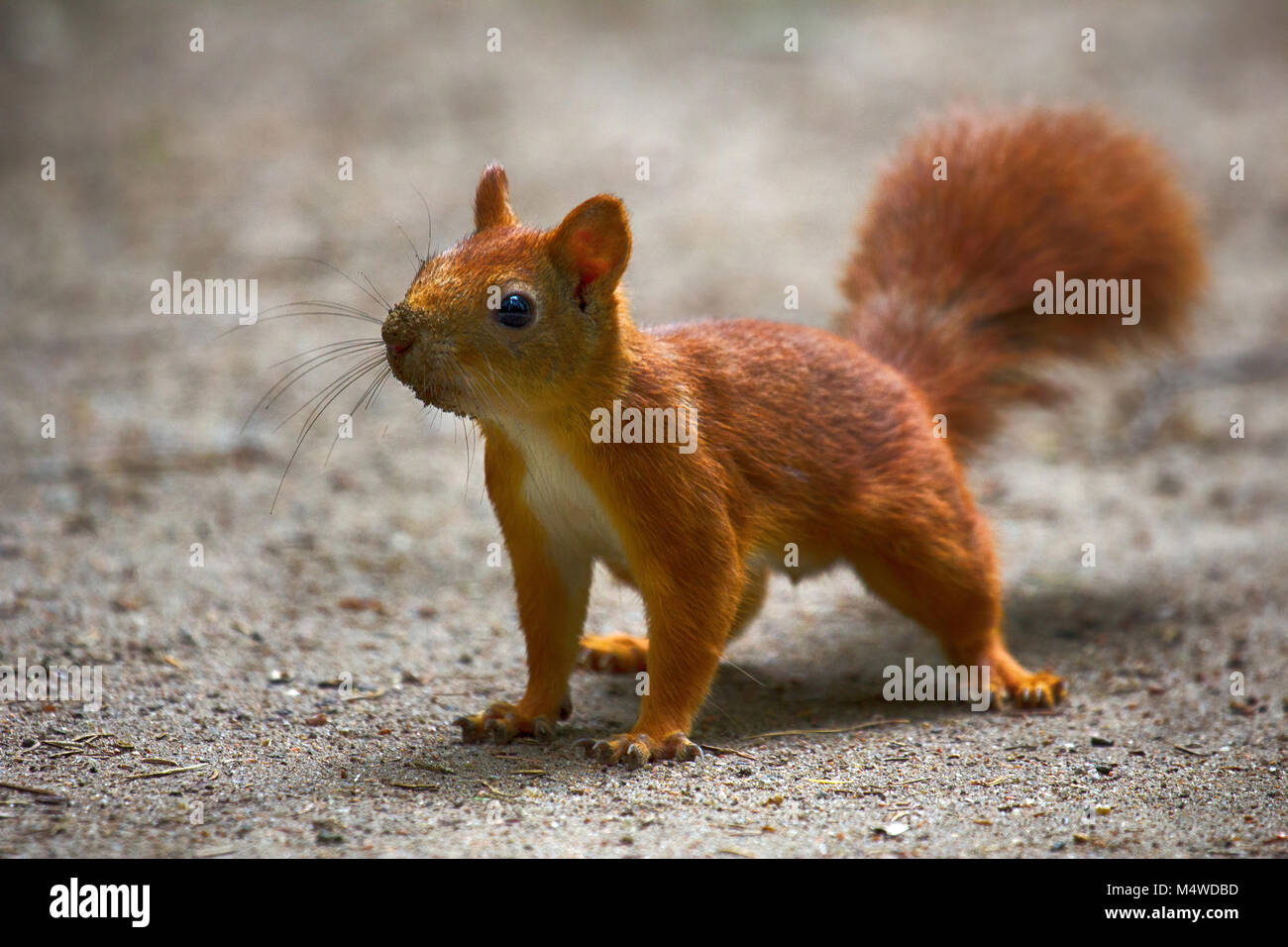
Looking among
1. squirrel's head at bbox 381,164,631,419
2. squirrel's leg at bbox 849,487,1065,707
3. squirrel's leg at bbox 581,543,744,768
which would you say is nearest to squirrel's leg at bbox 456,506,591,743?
squirrel's leg at bbox 581,543,744,768

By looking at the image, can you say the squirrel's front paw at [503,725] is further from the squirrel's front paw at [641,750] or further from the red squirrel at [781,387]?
the squirrel's front paw at [641,750]

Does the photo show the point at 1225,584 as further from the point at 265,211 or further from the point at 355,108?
the point at 355,108

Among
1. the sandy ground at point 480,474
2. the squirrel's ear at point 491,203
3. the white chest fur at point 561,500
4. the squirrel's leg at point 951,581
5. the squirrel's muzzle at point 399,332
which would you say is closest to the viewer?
the squirrel's muzzle at point 399,332

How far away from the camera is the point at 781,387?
453 cm

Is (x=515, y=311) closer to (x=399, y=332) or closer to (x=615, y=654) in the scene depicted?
(x=399, y=332)

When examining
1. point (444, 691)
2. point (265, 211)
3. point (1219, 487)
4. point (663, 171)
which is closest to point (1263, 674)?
point (1219, 487)

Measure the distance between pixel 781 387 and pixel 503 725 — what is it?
4.91 ft

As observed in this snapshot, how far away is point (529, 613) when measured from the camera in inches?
172

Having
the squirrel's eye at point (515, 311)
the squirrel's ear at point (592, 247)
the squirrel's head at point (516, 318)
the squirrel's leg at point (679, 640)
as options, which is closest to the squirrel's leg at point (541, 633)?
the squirrel's leg at point (679, 640)

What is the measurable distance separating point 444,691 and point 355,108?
8457 mm

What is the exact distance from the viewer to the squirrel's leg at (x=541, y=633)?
430cm

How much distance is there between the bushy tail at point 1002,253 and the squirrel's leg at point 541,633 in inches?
70.2

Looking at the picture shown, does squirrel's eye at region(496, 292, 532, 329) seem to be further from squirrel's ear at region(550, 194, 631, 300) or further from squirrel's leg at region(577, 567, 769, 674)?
squirrel's leg at region(577, 567, 769, 674)

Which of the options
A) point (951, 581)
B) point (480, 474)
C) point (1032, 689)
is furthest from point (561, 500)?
point (480, 474)
